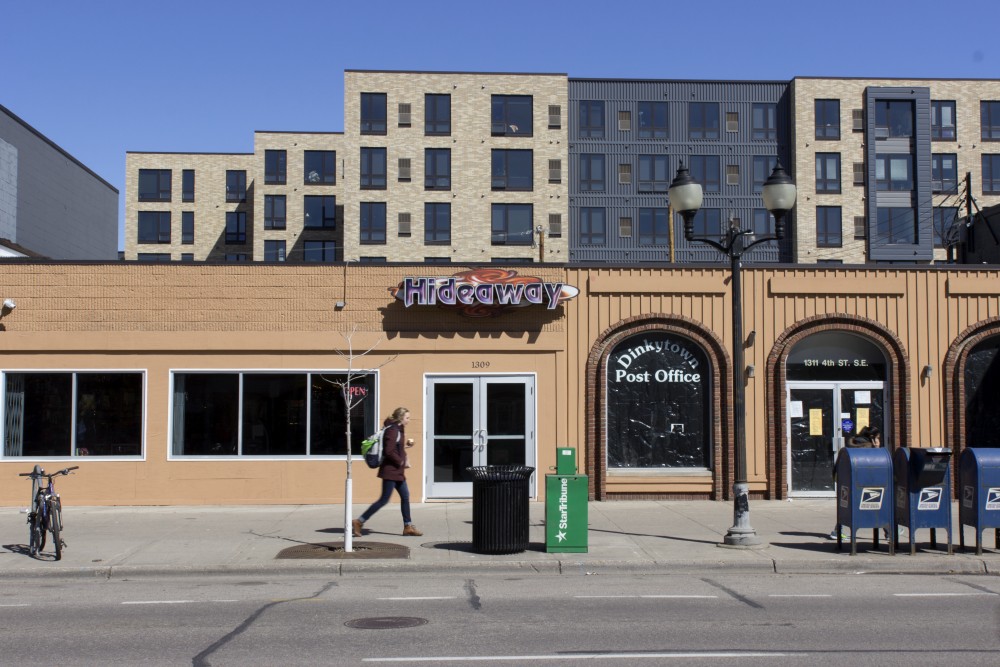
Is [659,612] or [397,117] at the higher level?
[397,117]

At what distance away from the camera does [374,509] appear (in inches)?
526

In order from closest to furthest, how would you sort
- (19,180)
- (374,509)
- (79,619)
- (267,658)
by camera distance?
(267,658) < (79,619) < (374,509) < (19,180)

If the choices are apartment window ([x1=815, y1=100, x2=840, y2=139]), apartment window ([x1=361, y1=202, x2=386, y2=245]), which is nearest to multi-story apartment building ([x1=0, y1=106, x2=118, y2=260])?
apartment window ([x1=361, y1=202, x2=386, y2=245])

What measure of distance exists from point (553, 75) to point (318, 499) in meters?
37.3

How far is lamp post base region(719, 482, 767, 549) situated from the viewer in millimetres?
12773

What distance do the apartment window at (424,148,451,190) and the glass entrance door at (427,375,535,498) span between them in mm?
33572

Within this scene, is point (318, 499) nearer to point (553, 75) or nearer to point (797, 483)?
point (797, 483)

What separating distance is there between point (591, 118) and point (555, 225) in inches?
268

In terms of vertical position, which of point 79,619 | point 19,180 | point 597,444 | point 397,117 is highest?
point 397,117

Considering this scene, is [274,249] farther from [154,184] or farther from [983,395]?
[983,395]

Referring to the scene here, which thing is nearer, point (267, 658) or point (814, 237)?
point (267, 658)

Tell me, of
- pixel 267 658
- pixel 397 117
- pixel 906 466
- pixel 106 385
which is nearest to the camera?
pixel 267 658

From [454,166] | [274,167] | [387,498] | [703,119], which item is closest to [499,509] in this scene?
[387,498]

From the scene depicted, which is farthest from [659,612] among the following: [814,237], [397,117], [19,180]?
[814,237]
